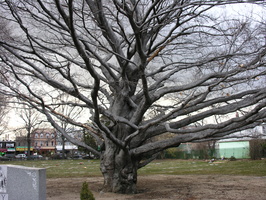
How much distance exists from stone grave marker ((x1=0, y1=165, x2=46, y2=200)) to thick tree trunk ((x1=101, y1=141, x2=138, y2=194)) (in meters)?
Answer: 3.90

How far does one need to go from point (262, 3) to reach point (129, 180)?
259 inches

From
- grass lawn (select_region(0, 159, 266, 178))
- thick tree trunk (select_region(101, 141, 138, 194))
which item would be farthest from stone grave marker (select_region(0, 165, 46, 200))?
grass lawn (select_region(0, 159, 266, 178))

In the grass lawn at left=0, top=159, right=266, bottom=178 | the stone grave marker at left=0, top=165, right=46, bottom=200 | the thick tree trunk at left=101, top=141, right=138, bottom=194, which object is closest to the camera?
the stone grave marker at left=0, top=165, right=46, bottom=200

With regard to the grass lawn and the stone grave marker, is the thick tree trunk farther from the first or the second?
the grass lawn

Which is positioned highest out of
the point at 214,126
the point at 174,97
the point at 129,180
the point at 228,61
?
the point at 228,61

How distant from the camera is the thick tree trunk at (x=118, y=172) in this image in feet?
32.5

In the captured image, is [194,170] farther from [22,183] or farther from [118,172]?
[22,183]

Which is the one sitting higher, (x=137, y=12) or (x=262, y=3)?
(x=137, y=12)

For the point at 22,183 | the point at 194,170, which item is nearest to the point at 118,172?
the point at 22,183

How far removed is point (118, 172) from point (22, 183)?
14.1ft

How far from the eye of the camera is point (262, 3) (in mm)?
7320

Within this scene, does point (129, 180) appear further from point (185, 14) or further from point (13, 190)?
point (185, 14)

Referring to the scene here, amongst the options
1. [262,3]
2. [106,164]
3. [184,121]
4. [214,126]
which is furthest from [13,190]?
[262,3]

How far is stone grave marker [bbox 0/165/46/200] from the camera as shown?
586cm
